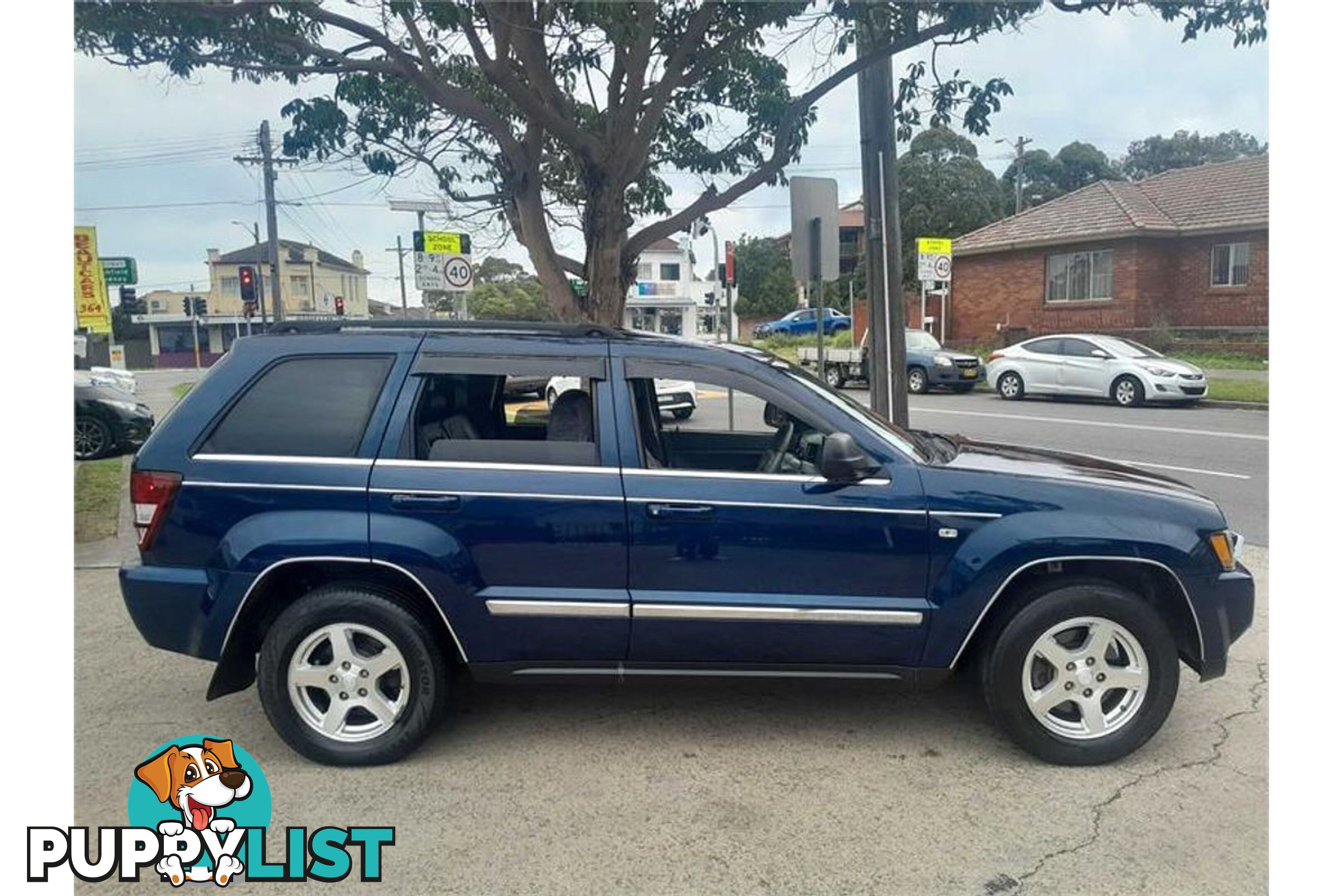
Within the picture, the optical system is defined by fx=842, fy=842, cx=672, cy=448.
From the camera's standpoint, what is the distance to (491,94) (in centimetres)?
789

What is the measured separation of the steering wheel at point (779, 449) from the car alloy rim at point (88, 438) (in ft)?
37.6

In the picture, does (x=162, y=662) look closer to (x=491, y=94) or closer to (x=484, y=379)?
(x=484, y=379)

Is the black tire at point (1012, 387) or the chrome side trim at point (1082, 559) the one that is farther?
the black tire at point (1012, 387)

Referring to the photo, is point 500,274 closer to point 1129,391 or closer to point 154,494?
point 1129,391

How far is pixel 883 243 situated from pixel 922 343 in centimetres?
1476

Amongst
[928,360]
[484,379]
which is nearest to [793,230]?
[484,379]

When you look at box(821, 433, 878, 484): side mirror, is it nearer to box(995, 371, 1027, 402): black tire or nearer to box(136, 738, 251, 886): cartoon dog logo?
box(136, 738, 251, 886): cartoon dog logo

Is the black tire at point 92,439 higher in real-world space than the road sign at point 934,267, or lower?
lower

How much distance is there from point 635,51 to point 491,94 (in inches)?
72.3

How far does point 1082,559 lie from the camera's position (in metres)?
3.45

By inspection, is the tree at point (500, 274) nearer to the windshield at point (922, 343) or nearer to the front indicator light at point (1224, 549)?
the windshield at point (922, 343)

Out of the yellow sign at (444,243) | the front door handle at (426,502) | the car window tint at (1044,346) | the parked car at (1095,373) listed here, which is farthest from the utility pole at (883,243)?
the car window tint at (1044,346)

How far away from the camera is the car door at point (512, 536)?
11.3 feet

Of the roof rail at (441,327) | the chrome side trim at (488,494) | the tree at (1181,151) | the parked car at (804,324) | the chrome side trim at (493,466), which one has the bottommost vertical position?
the chrome side trim at (488,494)
